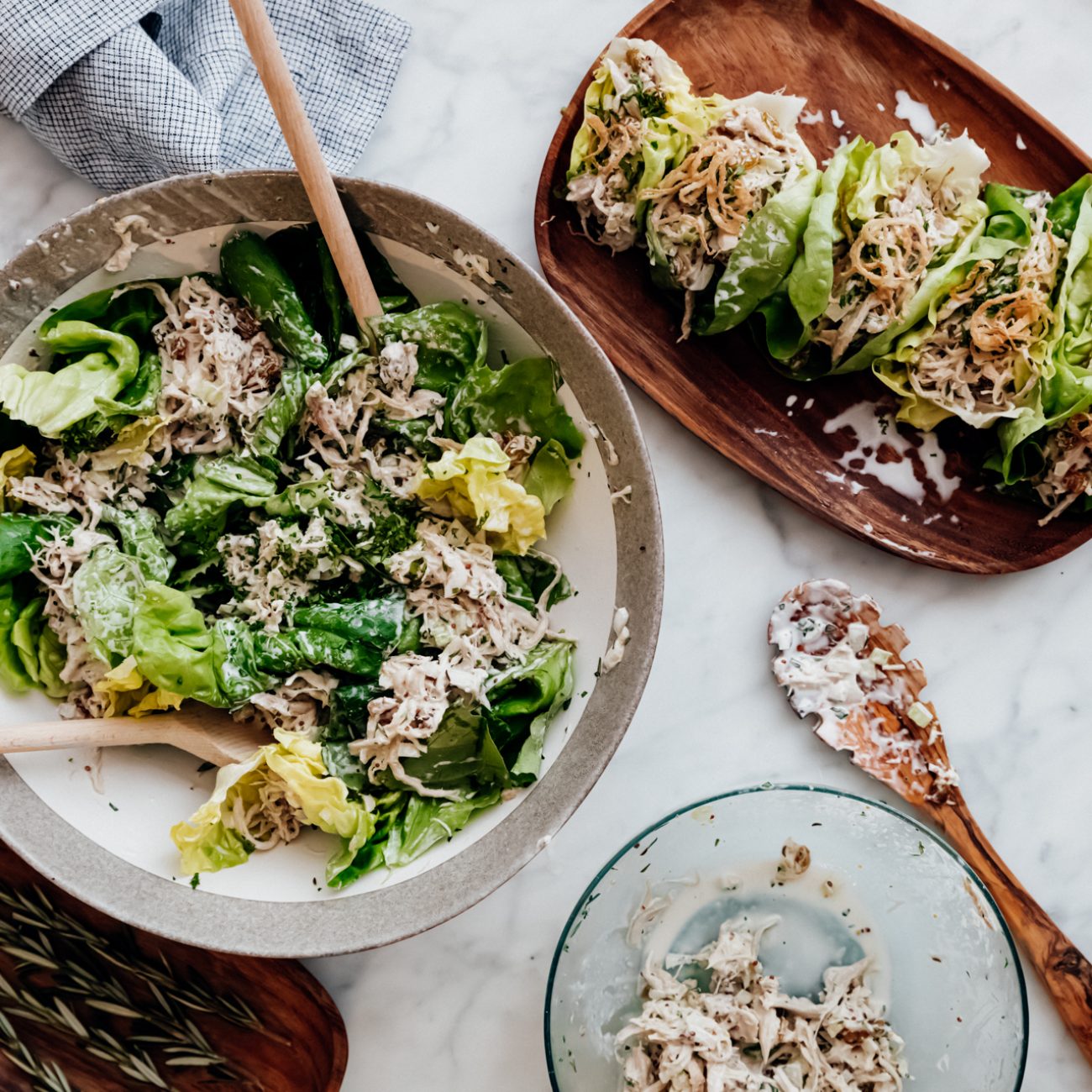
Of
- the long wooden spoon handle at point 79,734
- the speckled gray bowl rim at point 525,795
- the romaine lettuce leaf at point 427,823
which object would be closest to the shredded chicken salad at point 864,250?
the speckled gray bowl rim at point 525,795

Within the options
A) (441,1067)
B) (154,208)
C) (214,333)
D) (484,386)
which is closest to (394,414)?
(484,386)

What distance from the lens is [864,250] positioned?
1.65m

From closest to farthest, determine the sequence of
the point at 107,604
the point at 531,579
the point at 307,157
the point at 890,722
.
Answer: the point at 307,157 → the point at 107,604 → the point at 531,579 → the point at 890,722

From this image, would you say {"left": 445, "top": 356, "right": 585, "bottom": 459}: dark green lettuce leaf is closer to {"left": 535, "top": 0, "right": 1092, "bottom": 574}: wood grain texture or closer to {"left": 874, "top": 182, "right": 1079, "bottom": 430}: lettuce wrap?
{"left": 535, "top": 0, "right": 1092, "bottom": 574}: wood grain texture

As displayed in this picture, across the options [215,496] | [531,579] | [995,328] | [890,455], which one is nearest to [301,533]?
[215,496]

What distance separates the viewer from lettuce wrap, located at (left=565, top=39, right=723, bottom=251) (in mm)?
1668

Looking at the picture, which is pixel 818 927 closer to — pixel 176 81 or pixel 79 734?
pixel 79 734

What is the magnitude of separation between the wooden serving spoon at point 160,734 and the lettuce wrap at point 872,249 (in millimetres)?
1095

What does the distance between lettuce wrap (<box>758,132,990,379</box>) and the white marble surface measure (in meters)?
0.29

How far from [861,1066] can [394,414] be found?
1.33 meters

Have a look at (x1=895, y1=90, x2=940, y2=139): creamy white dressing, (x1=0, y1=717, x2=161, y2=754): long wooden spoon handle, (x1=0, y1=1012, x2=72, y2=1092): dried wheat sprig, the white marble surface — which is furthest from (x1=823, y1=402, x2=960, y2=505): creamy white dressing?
(x1=0, y1=1012, x2=72, y2=1092): dried wheat sprig

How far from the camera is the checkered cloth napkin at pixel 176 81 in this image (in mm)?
1656

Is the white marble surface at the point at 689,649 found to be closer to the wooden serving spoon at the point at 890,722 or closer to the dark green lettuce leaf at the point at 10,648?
the wooden serving spoon at the point at 890,722

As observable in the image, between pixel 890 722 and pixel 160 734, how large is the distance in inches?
49.7
